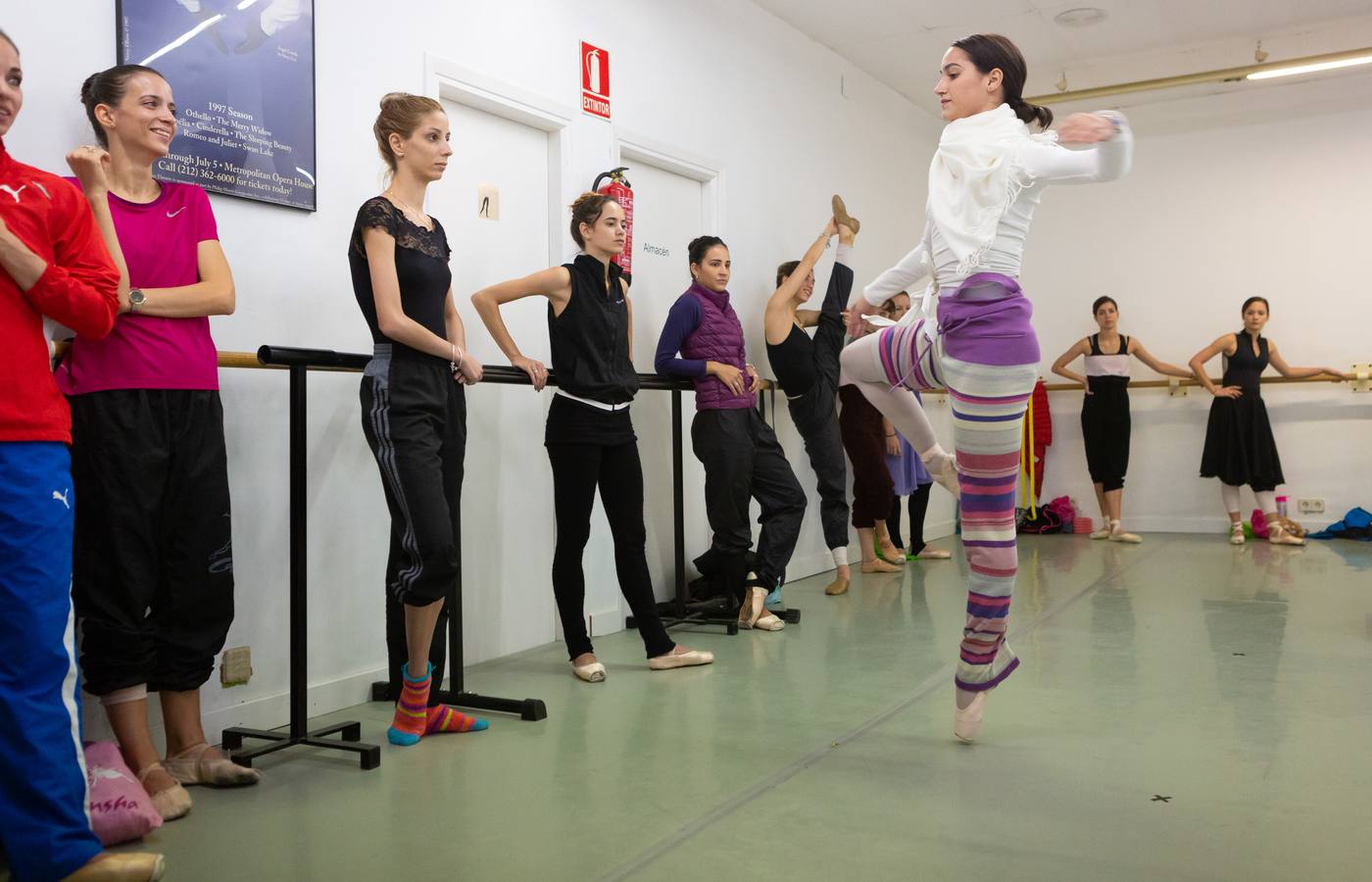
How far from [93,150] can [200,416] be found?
0.63 meters

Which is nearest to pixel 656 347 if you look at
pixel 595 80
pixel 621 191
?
pixel 621 191

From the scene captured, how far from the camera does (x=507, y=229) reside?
14.2ft

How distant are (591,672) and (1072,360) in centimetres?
617

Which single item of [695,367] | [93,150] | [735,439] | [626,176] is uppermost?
[626,176]

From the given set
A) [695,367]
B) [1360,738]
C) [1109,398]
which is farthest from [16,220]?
[1109,398]

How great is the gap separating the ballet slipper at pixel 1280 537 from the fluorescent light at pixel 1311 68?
3.08 metres

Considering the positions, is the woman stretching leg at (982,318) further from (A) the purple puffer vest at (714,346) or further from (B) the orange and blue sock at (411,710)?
(A) the purple puffer vest at (714,346)

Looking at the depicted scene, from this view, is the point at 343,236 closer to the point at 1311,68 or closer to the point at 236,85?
the point at 236,85

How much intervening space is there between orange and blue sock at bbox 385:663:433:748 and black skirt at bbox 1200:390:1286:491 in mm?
6824

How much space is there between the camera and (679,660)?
151 inches

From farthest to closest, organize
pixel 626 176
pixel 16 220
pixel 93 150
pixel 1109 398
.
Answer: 1. pixel 1109 398
2. pixel 626 176
3. pixel 93 150
4. pixel 16 220

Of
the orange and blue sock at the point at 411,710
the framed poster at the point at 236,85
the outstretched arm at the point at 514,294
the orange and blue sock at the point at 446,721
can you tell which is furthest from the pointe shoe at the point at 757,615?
the framed poster at the point at 236,85

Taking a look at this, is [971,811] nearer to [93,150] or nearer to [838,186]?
[93,150]

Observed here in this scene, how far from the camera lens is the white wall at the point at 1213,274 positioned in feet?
27.0
